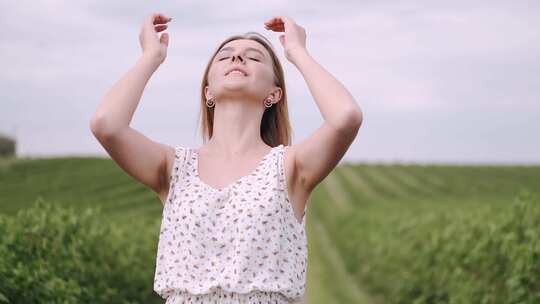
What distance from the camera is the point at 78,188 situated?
1330 inches

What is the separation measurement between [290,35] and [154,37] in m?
0.57

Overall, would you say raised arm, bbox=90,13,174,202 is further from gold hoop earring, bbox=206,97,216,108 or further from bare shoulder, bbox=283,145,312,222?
bare shoulder, bbox=283,145,312,222

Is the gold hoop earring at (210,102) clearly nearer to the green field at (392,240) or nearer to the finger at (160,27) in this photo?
the finger at (160,27)

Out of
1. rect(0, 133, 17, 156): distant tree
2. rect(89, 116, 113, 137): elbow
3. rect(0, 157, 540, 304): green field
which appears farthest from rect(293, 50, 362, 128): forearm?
rect(0, 133, 17, 156): distant tree

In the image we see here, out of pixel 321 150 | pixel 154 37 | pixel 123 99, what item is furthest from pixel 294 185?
pixel 154 37

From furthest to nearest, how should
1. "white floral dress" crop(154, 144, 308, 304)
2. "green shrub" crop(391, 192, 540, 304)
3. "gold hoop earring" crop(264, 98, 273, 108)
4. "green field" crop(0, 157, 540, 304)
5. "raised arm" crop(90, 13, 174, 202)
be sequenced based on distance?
"green field" crop(0, 157, 540, 304)
"green shrub" crop(391, 192, 540, 304)
"gold hoop earring" crop(264, 98, 273, 108)
"raised arm" crop(90, 13, 174, 202)
"white floral dress" crop(154, 144, 308, 304)

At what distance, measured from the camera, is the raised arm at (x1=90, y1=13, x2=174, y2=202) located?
3.02 metres

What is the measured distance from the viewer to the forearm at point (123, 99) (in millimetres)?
3010

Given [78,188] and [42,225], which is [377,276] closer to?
[42,225]

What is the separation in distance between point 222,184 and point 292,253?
39 centimetres

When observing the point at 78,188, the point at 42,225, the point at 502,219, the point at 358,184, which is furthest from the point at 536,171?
the point at 42,225

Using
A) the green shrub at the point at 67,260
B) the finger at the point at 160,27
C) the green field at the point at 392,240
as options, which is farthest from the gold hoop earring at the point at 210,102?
the green field at the point at 392,240

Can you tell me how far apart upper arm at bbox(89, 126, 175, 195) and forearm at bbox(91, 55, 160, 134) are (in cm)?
4

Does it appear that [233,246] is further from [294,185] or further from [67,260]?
[67,260]
